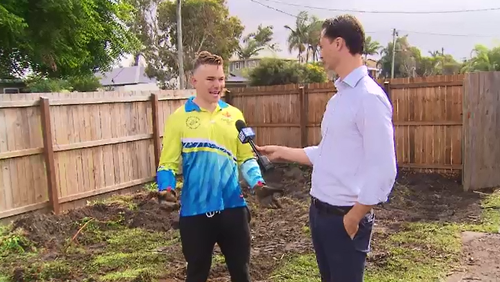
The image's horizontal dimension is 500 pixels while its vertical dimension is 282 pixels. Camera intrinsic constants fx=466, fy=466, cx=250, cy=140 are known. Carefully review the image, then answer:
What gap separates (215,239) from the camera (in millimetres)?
2932

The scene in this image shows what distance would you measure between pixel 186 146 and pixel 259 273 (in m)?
2.19

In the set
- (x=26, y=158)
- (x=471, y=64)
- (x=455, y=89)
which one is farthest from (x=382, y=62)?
(x=26, y=158)

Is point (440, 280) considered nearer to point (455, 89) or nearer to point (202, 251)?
point (202, 251)

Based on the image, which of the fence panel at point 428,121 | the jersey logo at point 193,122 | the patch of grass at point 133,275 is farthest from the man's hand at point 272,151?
the fence panel at point 428,121

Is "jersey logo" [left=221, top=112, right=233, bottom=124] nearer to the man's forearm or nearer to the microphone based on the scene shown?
the microphone

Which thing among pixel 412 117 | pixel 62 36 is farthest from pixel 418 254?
pixel 62 36

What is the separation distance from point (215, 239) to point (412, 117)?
7.47 m

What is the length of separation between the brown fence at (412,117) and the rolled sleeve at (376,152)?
766 cm

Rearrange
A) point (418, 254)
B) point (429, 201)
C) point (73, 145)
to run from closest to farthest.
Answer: point (418, 254) < point (73, 145) < point (429, 201)

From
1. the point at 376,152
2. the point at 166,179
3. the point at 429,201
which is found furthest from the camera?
the point at 429,201

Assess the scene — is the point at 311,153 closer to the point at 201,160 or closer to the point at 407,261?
the point at 201,160

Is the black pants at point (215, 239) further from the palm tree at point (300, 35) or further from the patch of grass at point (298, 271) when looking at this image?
the palm tree at point (300, 35)

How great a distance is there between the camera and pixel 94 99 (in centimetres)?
784

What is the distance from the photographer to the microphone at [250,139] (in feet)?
8.34
